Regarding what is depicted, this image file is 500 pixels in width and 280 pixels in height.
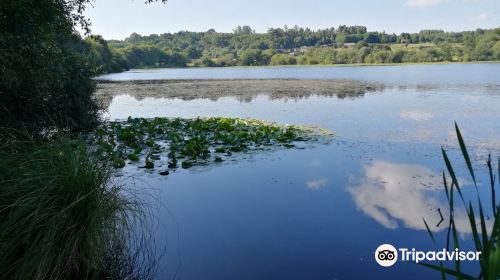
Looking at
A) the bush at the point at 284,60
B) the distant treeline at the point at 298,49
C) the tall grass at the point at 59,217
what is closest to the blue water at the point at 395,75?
the distant treeline at the point at 298,49

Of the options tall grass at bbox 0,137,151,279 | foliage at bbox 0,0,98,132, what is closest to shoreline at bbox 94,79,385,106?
foliage at bbox 0,0,98,132

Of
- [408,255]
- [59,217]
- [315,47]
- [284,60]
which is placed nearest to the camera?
[59,217]

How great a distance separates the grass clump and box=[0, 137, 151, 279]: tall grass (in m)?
4.90

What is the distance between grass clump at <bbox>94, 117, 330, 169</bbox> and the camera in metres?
10.8

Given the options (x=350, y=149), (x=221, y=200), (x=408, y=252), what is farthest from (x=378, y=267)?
(x=350, y=149)

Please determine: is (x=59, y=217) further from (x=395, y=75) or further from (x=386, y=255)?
(x=395, y=75)

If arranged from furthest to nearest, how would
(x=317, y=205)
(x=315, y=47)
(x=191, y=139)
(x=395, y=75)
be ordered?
1. (x=315, y=47)
2. (x=395, y=75)
3. (x=191, y=139)
4. (x=317, y=205)

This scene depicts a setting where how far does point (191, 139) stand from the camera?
1240cm

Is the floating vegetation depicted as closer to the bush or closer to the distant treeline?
the distant treeline

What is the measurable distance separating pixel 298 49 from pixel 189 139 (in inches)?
5548

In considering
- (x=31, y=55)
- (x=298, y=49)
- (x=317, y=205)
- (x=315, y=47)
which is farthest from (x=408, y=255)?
(x=298, y=49)

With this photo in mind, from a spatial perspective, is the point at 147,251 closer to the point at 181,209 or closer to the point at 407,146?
the point at 181,209

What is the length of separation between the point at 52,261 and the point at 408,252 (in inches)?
167

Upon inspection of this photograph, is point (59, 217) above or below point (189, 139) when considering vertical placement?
above
